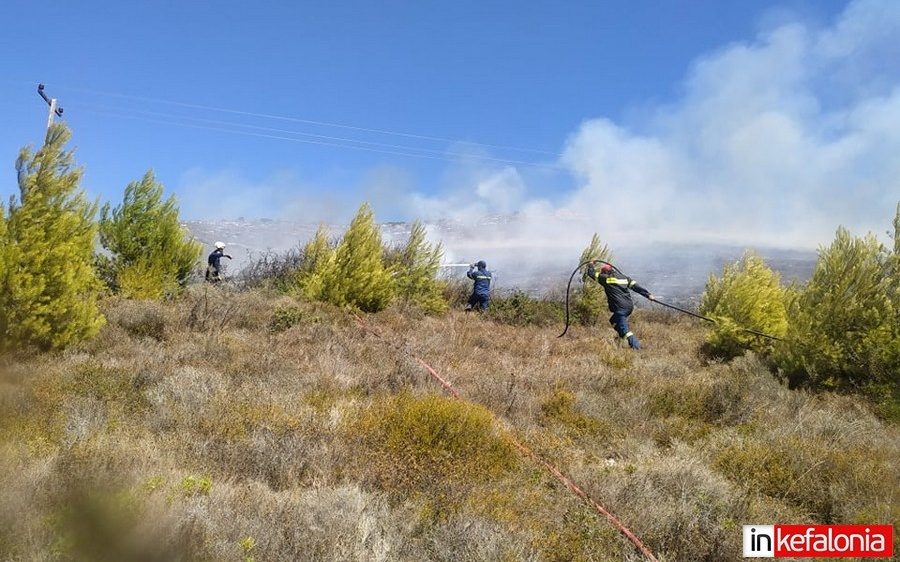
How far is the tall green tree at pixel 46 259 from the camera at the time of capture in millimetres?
6078

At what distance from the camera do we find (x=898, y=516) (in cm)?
323

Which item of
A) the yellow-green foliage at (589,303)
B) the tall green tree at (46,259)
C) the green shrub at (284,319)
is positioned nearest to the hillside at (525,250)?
the yellow-green foliage at (589,303)

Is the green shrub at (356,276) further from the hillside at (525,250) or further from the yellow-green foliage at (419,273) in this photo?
the hillside at (525,250)

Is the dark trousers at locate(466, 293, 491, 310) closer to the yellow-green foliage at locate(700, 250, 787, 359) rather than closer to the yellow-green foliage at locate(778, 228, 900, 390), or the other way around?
the yellow-green foliage at locate(700, 250, 787, 359)

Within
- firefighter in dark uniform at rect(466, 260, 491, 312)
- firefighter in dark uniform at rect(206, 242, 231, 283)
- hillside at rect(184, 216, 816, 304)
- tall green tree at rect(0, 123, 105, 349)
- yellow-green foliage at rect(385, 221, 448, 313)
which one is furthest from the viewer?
hillside at rect(184, 216, 816, 304)

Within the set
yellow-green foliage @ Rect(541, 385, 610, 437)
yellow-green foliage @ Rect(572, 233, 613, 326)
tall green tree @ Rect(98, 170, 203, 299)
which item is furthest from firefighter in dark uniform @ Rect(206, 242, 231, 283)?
yellow-green foliage @ Rect(541, 385, 610, 437)

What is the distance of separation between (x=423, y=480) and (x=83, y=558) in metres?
1.95

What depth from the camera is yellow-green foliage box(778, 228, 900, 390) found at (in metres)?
6.45

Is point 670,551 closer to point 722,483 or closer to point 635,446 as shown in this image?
point 722,483

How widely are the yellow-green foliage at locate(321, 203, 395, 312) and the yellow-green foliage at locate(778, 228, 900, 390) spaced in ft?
26.7

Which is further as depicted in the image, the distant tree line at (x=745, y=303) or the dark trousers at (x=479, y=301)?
the dark trousers at (x=479, y=301)

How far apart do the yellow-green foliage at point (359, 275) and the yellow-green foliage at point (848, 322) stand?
814cm

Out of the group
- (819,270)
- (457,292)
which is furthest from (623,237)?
(819,270)

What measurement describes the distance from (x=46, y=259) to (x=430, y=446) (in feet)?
17.0
